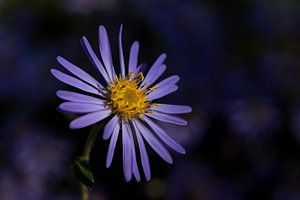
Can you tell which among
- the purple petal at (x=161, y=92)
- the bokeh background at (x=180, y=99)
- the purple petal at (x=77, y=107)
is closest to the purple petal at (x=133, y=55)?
the purple petal at (x=161, y=92)

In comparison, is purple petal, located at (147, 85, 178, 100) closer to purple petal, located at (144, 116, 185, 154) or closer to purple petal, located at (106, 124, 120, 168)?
purple petal, located at (144, 116, 185, 154)

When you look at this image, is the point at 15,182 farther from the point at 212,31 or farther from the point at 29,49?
the point at 212,31

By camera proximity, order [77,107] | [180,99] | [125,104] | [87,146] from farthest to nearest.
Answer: [180,99] → [125,104] → [87,146] → [77,107]

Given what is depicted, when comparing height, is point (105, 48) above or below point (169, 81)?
above

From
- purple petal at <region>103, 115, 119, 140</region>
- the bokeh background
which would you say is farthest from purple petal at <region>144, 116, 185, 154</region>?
the bokeh background

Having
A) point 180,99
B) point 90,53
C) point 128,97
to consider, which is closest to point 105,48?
point 90,53

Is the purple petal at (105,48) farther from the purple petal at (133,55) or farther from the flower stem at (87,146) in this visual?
the flower stem at (87,146)

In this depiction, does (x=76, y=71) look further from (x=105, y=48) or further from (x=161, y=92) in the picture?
(x=161, y=92)
